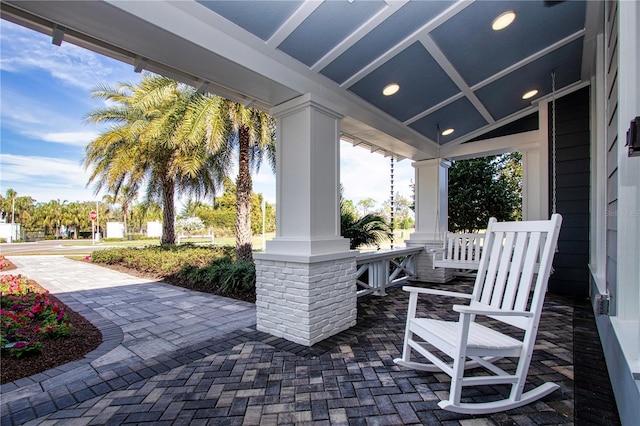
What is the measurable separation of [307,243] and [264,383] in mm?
1289

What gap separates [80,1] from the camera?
1.81 metres

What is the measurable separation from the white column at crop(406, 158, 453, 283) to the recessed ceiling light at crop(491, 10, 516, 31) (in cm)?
312

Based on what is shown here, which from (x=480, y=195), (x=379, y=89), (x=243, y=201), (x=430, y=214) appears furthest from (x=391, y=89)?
(x=480, y=195)

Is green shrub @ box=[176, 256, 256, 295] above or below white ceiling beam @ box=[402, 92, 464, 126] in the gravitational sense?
below

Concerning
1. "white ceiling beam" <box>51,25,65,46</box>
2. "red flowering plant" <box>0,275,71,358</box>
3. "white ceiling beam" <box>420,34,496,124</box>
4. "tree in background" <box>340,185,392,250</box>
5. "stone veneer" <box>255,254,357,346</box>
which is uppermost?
"white ceiling beam" <box>420,34,496,124</box>

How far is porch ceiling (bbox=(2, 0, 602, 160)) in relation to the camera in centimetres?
212

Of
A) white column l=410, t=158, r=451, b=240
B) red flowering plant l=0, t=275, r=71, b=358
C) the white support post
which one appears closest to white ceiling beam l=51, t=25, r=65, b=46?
red flowering plant l=0, t=275, r=71, b=358

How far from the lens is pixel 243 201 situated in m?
7.78

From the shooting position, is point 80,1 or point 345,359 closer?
point 80,1

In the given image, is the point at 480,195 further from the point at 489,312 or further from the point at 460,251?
the point at 489,312

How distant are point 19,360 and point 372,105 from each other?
4.44 m

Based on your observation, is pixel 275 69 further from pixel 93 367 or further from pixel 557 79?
pixel 557 79

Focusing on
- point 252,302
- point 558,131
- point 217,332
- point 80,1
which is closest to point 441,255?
point 558,131

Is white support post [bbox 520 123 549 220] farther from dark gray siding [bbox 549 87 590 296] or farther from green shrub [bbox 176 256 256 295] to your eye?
green shrub [bbox 176 256 256 295]
